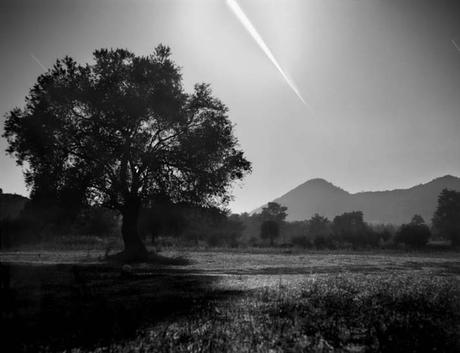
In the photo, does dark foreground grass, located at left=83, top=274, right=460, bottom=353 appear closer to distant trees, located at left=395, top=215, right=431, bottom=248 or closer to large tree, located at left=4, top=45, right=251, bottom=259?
large tree, located at left=4, top=45, right=251, bottom=259

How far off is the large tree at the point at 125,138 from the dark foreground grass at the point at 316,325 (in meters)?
22.8

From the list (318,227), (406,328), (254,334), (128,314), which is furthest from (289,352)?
(318,227)

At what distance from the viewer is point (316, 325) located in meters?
6.60

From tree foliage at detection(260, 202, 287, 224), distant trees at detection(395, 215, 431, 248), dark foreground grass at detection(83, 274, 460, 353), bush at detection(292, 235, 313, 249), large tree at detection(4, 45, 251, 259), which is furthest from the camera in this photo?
tree foliage at detection(260, 202, 287, 224)

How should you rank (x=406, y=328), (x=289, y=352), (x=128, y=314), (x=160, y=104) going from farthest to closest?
(x=160, y=104)
(x=128, y=314)
(x=406, y=328)
(x=289, y=352)

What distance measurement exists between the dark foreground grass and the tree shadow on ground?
2.11 ft

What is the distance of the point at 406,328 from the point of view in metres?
6.58

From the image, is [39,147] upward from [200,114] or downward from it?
downward

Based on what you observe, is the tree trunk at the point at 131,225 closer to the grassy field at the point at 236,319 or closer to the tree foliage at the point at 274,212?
the grassy field at the point at 236,319

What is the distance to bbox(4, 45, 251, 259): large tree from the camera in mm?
29547

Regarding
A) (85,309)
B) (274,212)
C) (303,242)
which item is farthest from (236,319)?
(274,212)

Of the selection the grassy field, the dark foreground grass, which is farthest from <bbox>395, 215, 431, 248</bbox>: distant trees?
the dark foreground grass

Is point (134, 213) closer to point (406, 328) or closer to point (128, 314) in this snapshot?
point (128, 314)

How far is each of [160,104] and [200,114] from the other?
427 centimetres
